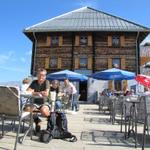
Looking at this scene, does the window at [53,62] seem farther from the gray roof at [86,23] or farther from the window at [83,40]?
the window at [83,40]

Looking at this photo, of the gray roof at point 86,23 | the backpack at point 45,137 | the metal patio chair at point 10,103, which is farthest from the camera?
the gray roof at point 86,23

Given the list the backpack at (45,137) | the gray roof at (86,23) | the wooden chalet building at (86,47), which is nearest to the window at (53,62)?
the wooden chalet building at (86,47)

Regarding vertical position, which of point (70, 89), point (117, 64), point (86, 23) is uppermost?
point (86, 23)

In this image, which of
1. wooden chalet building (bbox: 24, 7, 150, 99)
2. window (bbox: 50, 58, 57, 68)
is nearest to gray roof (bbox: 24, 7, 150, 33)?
wooden chalet building (bbox: 24, 7, 150, 99)

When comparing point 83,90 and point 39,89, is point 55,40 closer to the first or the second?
point 83,90

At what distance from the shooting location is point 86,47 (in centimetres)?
3441

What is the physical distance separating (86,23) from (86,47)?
9.25 ft

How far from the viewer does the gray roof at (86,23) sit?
112 ft

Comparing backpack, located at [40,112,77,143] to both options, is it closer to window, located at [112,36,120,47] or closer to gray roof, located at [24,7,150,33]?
gray roof, located at [24,7,150,33]

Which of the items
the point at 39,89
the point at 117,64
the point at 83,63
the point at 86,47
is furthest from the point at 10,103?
the point at 86,47

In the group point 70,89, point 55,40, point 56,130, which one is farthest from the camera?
point 55,40

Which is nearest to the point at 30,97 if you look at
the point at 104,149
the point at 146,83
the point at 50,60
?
the point at 104,149

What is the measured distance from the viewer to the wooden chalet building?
3384 cm

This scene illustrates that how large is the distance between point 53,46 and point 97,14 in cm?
712
